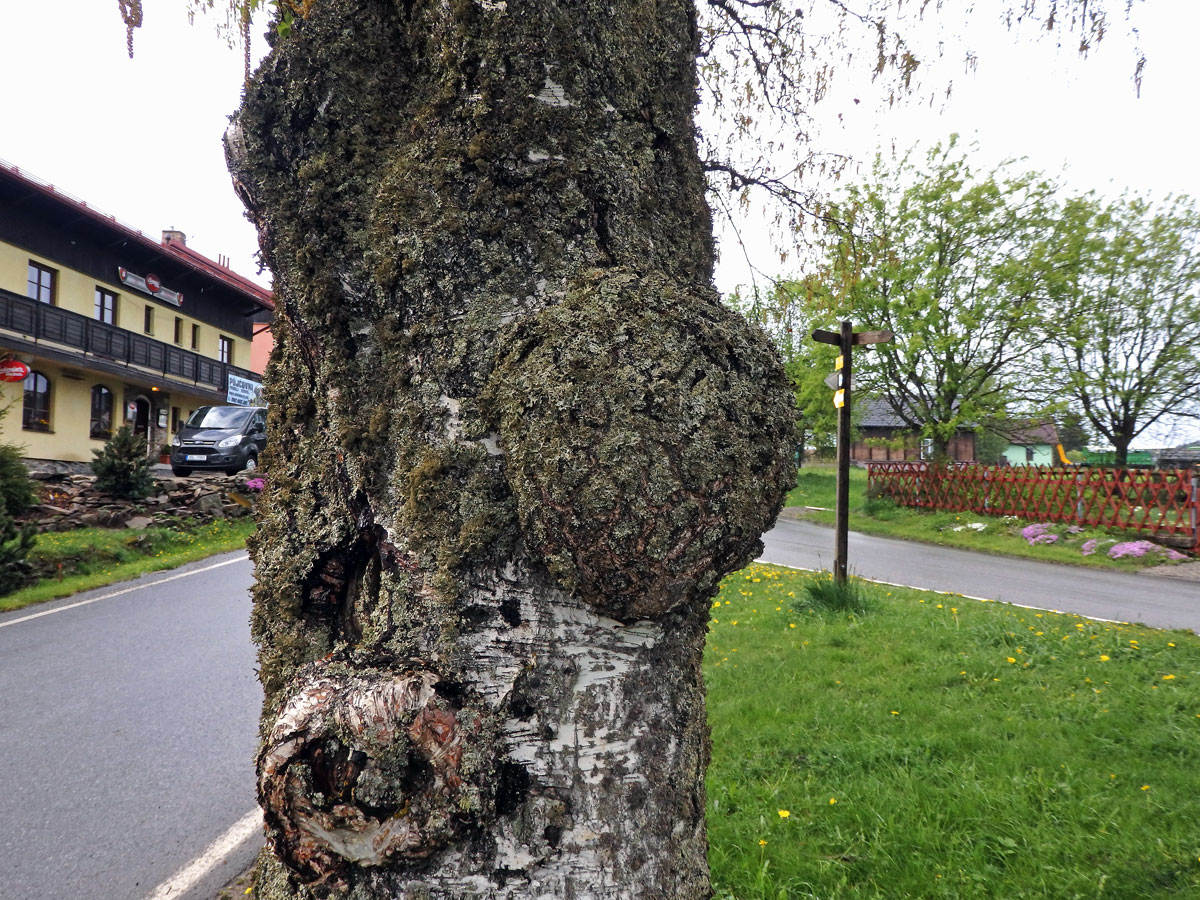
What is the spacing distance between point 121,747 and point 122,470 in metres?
11.2

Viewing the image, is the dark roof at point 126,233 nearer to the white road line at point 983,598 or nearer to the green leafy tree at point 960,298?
the white road line at point 983,598

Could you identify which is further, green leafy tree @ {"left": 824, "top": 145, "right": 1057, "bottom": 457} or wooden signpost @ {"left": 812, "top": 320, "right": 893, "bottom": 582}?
green leafy tree @ {"left": 824, "top": 145, "right": 1057, "bottom": 457}

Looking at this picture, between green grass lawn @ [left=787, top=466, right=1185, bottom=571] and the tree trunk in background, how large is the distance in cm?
949

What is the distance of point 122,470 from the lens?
1396 centimetres

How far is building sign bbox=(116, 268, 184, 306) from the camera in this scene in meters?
24.4

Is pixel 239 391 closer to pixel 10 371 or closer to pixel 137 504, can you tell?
pixel 137 504

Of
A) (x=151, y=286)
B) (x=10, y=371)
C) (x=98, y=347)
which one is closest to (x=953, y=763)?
(x=10, y=371)

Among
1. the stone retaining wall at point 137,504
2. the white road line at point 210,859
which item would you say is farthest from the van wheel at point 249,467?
the white road line at point 210,859

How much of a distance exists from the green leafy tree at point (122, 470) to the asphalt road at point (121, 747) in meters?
6.36

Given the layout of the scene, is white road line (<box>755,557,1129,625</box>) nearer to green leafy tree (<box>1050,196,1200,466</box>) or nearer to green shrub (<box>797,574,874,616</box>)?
green shrub (<box>797,574,874,616</box>)

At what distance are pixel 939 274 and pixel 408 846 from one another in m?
26.0

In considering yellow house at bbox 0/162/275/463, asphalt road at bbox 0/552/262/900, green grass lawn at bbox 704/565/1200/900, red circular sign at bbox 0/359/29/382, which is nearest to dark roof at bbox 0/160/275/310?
yellow house at bbox 0/162/275/463

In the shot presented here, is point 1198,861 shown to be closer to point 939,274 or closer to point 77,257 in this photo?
point 939,274

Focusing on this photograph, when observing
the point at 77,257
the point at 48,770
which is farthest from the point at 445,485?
the point at 77,257
